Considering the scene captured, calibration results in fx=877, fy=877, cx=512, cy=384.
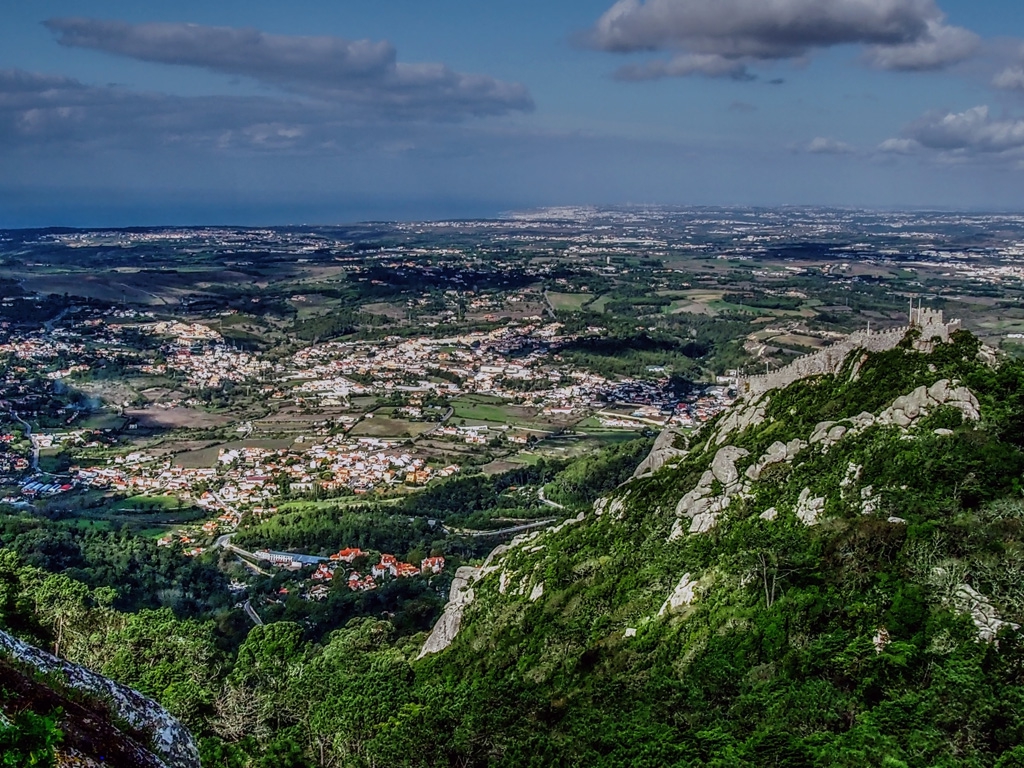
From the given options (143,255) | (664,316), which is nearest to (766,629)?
(664,316)

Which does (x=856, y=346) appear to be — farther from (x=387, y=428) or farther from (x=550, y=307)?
(x=550, y=307)

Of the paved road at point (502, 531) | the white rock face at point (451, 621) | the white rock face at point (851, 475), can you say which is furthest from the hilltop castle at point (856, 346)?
the paved road at point (502, 531)

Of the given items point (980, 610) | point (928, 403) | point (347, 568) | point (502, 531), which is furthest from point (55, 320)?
point (980, 610)

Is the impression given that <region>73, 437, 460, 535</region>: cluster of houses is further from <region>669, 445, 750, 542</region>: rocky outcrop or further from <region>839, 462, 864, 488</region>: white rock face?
<region>839, 462, 864, 488</region>: white rock face

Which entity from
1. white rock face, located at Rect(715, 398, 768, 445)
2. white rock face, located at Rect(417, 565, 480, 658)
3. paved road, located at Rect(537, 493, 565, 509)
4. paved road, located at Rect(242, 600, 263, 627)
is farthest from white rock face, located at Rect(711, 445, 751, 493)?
paved road, located at Rect(537, 493, 565, 509)

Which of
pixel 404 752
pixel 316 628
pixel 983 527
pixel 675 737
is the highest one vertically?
pixel 983 527

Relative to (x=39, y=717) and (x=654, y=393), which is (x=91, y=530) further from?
(x=654, y=393)
